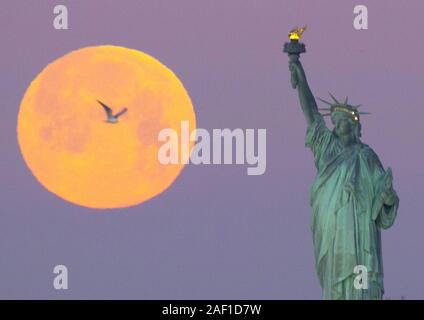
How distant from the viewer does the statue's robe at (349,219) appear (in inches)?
4195

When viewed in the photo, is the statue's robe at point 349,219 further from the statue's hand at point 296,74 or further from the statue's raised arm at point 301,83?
the statue's hand at point 296,74

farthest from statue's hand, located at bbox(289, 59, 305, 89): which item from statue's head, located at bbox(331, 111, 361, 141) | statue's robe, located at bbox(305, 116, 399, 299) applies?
statue's robe, located at bbox(305, 116, 399, 299)

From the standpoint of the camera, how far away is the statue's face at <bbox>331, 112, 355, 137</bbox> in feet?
352

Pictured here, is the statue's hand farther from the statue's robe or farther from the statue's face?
the statue's robe

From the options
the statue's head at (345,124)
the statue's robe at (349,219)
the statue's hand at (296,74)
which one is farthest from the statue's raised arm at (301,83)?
the statue's robe at (349,219)

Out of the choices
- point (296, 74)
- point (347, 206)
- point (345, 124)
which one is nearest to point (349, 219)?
point (347, 206)

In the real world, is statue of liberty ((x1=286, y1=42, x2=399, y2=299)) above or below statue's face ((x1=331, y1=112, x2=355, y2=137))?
below

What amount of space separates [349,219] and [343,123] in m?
2.03

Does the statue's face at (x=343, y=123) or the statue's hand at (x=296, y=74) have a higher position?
the statue's hand at (x=296, y=74)

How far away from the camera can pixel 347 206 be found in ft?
350

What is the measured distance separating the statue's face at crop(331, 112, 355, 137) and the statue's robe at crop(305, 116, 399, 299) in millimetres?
271
